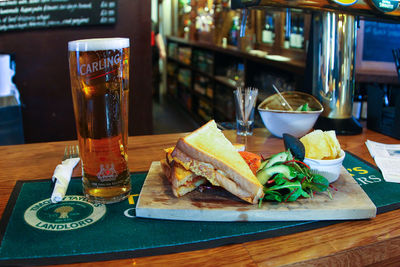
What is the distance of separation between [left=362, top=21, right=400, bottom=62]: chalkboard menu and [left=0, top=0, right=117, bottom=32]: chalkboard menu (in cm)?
183

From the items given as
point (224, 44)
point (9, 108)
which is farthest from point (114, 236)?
point (224, 44)

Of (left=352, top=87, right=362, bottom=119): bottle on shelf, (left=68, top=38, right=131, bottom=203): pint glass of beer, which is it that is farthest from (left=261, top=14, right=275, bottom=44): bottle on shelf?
(left=68, top=38, right=131, bottom=203): pint glass of beer

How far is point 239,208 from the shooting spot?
83 centimetres

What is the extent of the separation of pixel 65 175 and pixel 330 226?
69cm

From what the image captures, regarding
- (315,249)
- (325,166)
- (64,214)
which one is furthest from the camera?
(325,166)

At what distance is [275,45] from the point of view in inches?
150

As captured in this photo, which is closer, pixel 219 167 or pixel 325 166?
pixel 219 167

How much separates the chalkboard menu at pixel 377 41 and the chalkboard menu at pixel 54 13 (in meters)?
1.83

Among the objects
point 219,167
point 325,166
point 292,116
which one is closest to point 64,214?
point 219,167

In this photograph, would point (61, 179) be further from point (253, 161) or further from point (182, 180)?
point (253, 161)

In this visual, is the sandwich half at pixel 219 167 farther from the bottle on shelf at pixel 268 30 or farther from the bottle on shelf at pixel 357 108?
the bottle on shelf at pixel 268 30

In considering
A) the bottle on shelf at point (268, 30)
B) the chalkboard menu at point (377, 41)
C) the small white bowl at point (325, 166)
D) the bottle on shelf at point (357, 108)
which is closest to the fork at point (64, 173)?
the small white bowl at point (325, 166)

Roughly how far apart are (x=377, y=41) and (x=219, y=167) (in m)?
2.26

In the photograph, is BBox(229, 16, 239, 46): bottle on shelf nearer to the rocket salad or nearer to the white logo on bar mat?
the rocket salad
